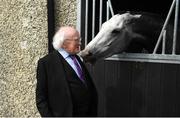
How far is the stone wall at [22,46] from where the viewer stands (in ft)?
18.3

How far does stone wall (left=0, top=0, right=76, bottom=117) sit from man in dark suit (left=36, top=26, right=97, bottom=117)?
1.54m

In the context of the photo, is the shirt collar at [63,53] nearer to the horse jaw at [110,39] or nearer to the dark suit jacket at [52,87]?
the dark suit jacket at [52,87]

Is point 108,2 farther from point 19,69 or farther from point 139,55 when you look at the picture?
point 19,69

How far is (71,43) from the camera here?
3.97m

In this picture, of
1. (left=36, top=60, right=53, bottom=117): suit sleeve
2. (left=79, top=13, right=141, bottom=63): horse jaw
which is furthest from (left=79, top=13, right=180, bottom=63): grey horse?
(left=36, top=60, right=53, bottom=117): suit sleeve

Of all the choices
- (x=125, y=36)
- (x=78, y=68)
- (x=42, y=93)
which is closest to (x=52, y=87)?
(x=42, y=93)

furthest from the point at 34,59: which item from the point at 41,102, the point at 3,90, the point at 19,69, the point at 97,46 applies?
the point at 41,102

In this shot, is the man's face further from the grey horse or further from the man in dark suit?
the grey horse

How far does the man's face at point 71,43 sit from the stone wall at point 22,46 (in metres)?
1.54

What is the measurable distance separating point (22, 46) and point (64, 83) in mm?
1927

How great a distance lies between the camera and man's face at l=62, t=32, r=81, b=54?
397 cm

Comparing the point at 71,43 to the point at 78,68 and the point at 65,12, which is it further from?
the point at 65,12

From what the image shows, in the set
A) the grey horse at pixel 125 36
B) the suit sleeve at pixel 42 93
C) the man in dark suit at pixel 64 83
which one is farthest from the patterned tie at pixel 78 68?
the grey horse at pixel 125 36

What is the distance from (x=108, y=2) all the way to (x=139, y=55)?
2.20 ft
